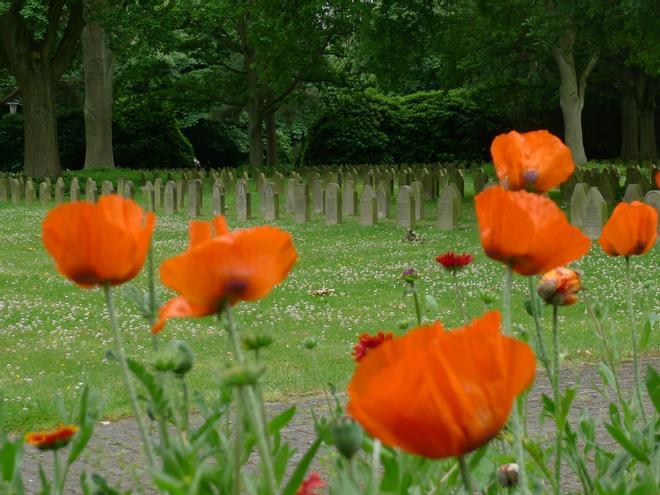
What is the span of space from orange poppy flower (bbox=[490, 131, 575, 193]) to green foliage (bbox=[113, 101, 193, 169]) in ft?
134

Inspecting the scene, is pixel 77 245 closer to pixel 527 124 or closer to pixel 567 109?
pixel 567 109

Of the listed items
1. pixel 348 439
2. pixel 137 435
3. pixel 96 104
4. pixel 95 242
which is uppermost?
pixel 96 104

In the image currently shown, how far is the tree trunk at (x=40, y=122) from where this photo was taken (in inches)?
1141

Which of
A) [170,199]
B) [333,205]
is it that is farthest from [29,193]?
[333,205]

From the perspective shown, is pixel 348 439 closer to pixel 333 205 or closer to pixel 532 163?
pixel 532 163

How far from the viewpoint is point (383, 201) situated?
61.2 feet

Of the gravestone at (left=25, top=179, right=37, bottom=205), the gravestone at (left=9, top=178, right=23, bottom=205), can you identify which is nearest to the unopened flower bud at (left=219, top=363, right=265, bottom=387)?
the gravestone at (left=25, top=179, right=37, bottom=205)

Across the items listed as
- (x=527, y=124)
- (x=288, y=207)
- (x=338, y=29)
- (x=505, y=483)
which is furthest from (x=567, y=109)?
(x=505, y=483)

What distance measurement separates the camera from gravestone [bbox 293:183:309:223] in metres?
18.7

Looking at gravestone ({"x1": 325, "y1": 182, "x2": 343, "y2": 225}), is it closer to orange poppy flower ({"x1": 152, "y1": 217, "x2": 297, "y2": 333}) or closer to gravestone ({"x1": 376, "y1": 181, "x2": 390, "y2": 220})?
gravestone ({"x1": 376, "y1": 181, "x2": 390, "y2": 220})

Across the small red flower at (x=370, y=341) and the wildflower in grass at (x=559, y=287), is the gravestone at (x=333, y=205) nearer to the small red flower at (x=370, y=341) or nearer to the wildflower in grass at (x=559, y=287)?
the small red flower at (x=370, y=341)

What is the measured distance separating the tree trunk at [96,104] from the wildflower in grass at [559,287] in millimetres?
32768

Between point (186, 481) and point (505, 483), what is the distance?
74 centimetres

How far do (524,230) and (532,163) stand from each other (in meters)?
0.56
